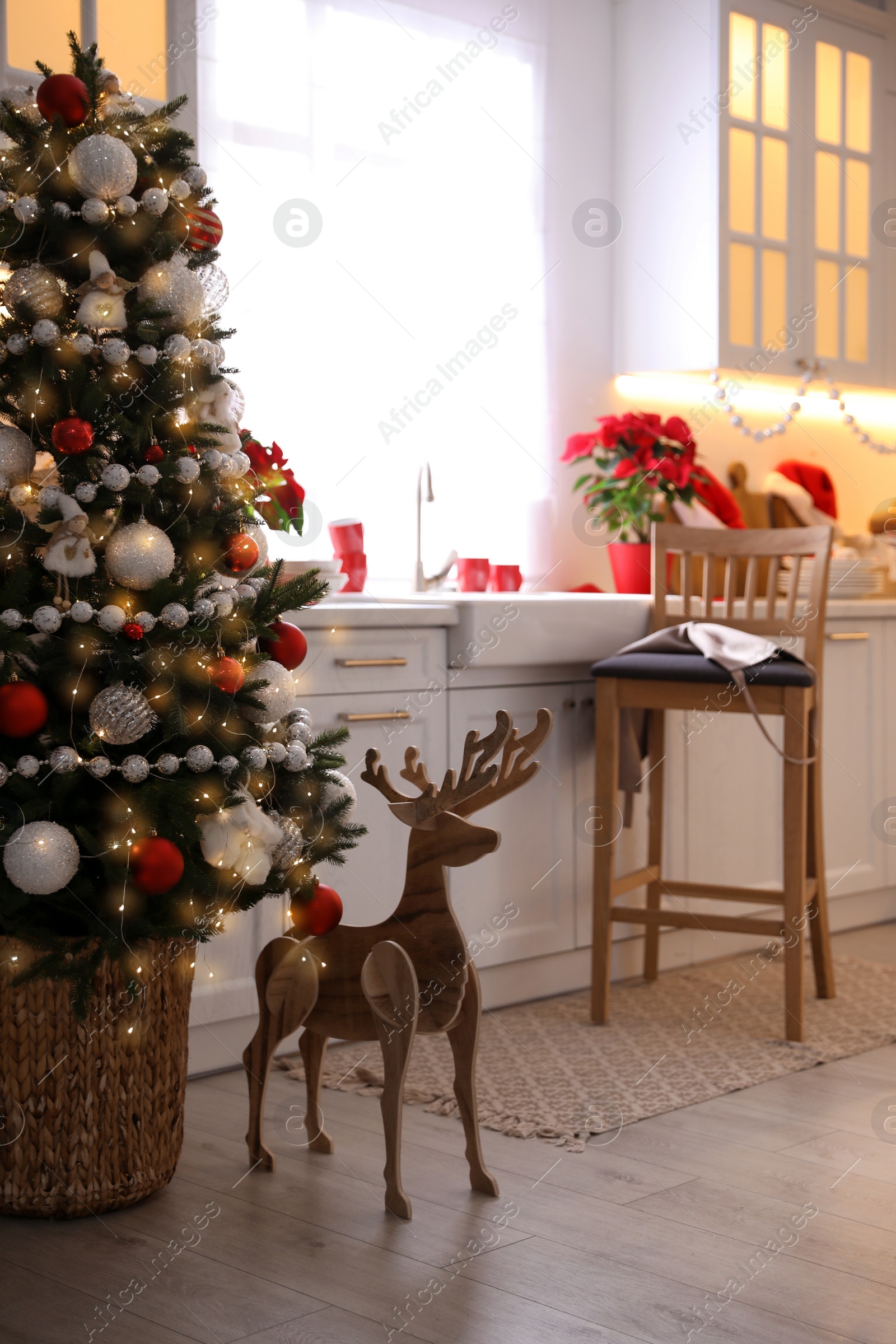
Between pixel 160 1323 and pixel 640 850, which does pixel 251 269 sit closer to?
pixel 640 850

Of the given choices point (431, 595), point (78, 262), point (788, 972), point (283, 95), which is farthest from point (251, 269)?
point (788, 972)

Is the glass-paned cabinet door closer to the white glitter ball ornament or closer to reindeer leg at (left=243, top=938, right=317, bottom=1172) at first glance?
the white glitter ball ornament

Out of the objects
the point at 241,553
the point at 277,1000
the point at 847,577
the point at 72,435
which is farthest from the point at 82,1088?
the point at 847,577

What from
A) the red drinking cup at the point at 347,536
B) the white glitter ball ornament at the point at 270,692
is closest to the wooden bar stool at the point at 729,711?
the red drinking cup at the point at 347,536

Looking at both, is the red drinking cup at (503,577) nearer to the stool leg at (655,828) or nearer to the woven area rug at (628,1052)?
the stool leg at (655,828)

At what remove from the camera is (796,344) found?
3.98 m

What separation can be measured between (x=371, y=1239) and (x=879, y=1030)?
139cm

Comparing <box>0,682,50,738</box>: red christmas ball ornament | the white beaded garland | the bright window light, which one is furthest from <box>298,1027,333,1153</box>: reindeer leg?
the bright window light

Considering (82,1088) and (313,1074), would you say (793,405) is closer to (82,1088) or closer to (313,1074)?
(313,1074)

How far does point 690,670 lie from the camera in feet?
9.02

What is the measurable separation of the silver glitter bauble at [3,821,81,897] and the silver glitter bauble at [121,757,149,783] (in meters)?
0.10

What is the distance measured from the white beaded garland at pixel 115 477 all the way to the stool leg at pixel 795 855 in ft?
4.69

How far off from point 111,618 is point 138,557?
9cm

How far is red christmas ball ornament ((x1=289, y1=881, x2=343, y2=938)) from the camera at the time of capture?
1.98 metres
